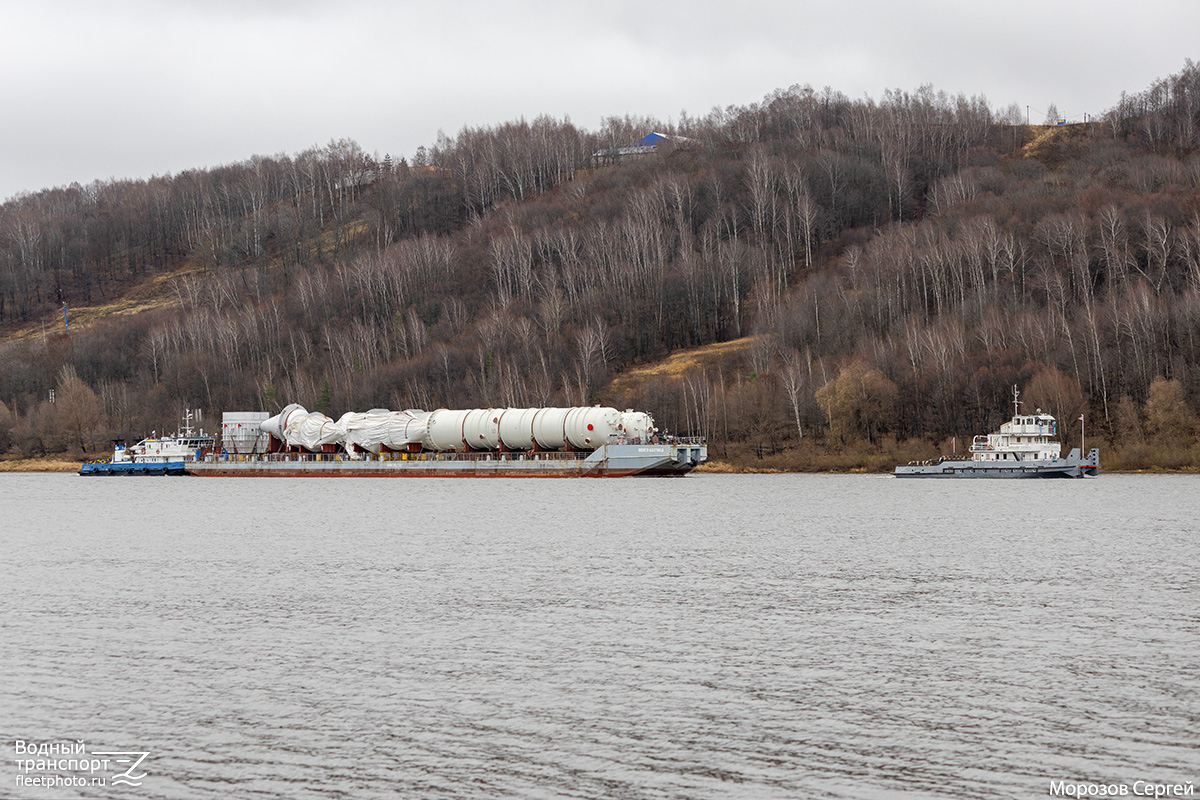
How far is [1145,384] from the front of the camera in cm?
9344

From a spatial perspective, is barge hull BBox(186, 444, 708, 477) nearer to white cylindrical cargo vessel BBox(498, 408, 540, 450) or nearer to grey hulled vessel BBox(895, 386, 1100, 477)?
white cylindrical cargo vessel BBox(498, 408, 540, 450)

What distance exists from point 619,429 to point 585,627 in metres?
69.0

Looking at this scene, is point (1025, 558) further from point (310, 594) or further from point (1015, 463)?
point (1015, 463)

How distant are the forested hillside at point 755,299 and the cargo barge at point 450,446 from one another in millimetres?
12499

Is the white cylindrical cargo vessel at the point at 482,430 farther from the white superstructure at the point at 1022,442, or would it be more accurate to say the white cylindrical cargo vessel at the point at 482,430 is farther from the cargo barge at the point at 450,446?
the white superstructure at the point at 1022,442

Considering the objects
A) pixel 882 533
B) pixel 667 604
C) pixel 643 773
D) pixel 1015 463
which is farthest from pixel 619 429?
pixel 643 773

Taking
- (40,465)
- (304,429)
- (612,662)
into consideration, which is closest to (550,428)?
(304,429)

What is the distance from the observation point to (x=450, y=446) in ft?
343

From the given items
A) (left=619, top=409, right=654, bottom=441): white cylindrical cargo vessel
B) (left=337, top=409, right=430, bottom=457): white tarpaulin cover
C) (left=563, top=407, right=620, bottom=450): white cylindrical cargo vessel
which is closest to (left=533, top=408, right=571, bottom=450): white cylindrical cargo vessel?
(left=563, top=407, right=620, bottom=450): white cylindrical cargo vessel

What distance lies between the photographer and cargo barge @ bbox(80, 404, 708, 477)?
95.9 meters

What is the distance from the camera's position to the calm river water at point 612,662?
53.7ft

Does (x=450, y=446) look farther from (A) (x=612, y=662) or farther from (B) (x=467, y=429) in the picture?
(A) (x=612, y=662)

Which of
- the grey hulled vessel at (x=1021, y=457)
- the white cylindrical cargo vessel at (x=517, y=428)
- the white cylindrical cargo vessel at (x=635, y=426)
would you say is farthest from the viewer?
the white cylindrical cargo vessel at (x=517, y=428)

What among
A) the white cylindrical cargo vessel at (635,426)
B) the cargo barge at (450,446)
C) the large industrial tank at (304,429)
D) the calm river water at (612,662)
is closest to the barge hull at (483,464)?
the cargo barge at (450,446)
